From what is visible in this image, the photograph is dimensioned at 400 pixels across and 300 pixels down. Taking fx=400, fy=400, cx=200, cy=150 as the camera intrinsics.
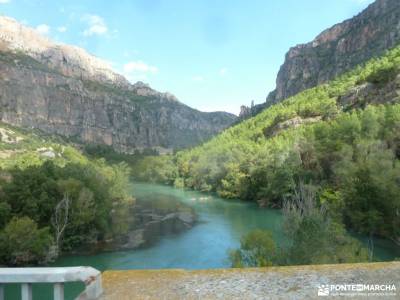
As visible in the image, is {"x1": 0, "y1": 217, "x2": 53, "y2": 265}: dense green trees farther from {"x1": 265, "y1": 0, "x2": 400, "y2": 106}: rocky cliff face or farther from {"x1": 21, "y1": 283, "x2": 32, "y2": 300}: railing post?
{"x1": 265, "y1": 0, "x2": 400, "y2": 106}: rocky cliff face

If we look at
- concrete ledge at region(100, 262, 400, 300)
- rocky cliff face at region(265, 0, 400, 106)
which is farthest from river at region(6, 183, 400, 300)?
rocky cliff face at region(265, 0, 400, 106)

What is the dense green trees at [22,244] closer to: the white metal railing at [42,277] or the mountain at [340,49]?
the white metal railing at [42,277]

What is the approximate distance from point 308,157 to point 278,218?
1469 centimetres

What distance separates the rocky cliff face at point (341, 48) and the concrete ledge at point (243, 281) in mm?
120162

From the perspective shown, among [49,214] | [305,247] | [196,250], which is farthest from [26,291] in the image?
[49,214]

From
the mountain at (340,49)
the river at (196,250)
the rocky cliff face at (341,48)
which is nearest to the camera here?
the river at (196,250)

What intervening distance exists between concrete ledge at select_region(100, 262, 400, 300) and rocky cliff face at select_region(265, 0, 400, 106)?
394 feet

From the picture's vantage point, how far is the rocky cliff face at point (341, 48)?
12559cm

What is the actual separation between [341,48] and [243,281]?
164m

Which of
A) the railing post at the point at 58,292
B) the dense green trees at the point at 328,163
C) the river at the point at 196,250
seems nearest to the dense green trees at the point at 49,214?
the river at the point at 196,250

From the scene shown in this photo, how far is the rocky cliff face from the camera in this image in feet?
412

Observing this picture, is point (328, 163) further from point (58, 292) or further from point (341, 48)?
point (341, 48)

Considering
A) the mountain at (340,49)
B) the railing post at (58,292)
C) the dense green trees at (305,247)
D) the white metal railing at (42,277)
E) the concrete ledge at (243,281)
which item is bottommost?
the dense green trees at (305,247)

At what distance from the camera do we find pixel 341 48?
154m
